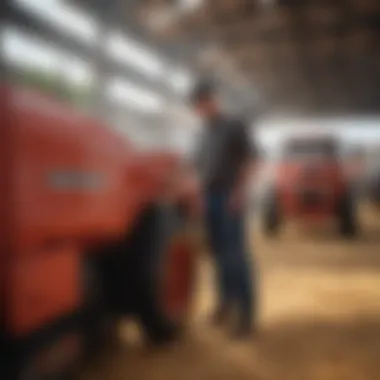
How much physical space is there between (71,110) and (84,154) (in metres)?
0.06

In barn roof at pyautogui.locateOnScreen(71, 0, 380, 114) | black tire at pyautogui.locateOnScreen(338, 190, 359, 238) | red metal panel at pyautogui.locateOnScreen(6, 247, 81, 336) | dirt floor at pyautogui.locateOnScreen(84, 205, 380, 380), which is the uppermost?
barn roof at pyautogui.locateOnScreen(71, 0, 380, 114)

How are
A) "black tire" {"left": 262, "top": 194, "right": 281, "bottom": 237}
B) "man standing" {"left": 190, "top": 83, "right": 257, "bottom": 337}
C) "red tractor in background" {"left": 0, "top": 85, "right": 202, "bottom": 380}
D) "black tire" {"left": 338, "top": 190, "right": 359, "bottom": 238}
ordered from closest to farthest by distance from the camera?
"red tractor in background" {"left": 0, "top": 85, "right": 202, "bottom": 380} < "man standing" {"left": 190, "top": 83, "right": 257, "bottom": 337} < "black tire" {"left": 262, "top": 194, "right": 281, "bottom": 237} < "black tire" {"left": 338, "top": 190, "right": 359, "bottom": 238}

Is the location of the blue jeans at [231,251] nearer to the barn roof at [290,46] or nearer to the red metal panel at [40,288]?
the barn roof at [290,46]

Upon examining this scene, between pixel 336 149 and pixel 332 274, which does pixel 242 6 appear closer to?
pixel 336 149

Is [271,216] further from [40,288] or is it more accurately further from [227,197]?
[40,288]

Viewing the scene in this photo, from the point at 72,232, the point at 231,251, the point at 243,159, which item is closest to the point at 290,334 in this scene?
the point at 231,251

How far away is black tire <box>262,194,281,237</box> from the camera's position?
117 cm

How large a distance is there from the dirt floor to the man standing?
30 mm

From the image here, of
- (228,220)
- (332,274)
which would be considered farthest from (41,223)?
(332,274)

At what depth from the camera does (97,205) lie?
35.3 inches

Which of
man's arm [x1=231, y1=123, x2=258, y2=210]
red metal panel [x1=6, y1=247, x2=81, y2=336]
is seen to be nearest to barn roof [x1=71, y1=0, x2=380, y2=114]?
man's arm [x1=231, y1=123, x2=258, y2=210]

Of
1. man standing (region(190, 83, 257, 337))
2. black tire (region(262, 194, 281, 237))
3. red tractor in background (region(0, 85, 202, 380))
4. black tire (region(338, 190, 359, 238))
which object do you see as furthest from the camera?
black tire (region(338, 190, 359, 238))

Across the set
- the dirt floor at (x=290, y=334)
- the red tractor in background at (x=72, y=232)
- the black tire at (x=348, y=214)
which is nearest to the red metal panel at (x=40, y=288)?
the red tractor in background at (x=72, y=232)

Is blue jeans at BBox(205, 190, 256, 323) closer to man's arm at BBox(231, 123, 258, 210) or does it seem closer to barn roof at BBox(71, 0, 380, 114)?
man's arm at BBox(231, 123, 258, 210)
